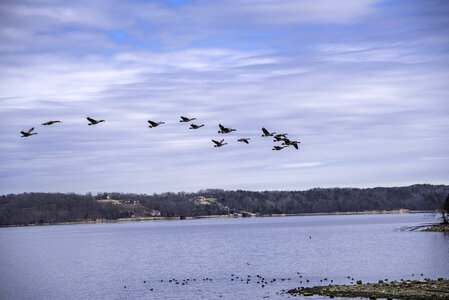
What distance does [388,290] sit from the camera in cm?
4300

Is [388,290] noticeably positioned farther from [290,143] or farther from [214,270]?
[214,270]

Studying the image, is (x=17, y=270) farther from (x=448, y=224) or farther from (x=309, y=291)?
(x=448, y=224)

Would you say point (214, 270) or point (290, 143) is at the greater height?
point (290, 143)

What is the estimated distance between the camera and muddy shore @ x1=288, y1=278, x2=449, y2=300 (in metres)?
40.6

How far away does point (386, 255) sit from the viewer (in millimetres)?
71875

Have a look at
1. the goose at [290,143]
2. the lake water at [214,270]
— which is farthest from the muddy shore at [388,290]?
the goose at [290,143]

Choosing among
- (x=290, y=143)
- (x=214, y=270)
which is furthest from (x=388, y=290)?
(x=214, y=270)

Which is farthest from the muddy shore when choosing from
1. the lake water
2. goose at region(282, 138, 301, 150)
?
goose at region(282, 138, 301, 150)

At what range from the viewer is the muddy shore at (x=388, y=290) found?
133ft

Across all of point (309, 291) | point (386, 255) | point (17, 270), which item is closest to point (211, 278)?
point (309, 291)

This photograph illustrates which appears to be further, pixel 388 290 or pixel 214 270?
pixel 214 270

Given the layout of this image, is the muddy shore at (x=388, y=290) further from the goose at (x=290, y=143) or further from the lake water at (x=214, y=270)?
the goose at (x=290, y=143)

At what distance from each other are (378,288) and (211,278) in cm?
1898

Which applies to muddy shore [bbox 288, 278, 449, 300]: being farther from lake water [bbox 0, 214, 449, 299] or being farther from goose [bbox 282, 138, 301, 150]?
goose [bbox 282, 138, 301, 150]
